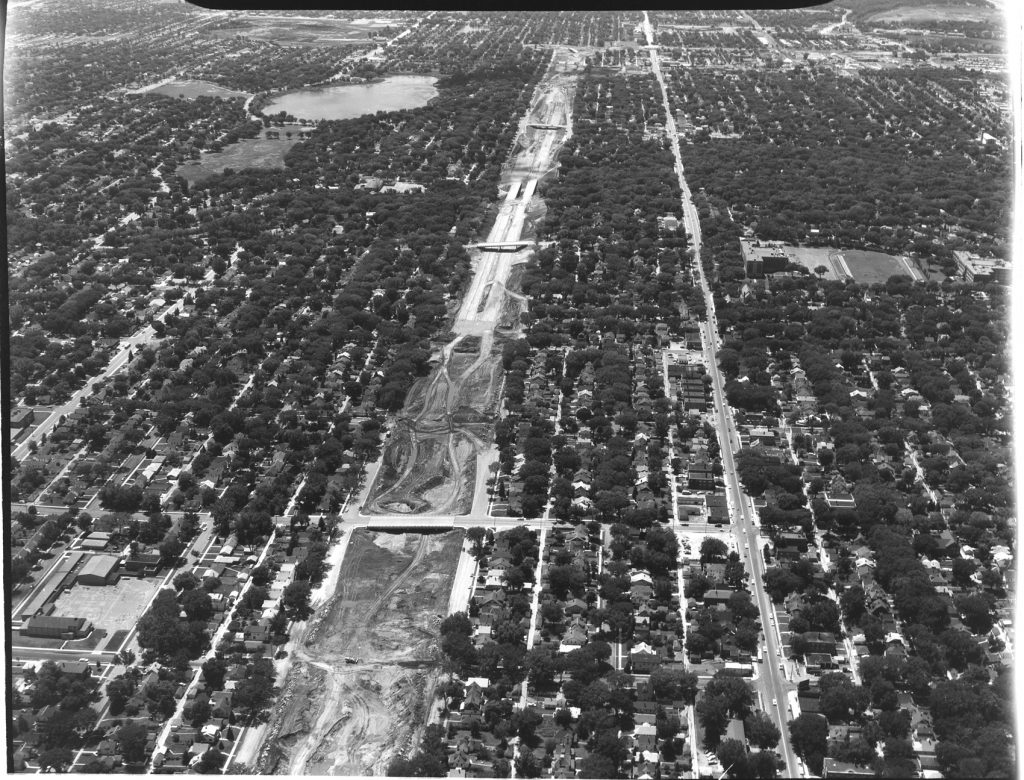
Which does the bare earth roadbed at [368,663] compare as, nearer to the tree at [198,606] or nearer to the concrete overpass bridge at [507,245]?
the tree at [198,606]

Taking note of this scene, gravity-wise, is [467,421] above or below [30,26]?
below

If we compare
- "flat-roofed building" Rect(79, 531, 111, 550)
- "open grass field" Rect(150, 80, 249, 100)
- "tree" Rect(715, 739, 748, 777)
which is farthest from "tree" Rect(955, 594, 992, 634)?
"open grass field" Rect(150, 80, 249, 100)

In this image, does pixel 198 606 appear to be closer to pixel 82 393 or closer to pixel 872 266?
pixel 82 393

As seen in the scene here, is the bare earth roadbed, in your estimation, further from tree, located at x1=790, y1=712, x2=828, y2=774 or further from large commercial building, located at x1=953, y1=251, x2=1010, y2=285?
large commercial building, located at x1=953, y1=251, x2=1010, y2=285

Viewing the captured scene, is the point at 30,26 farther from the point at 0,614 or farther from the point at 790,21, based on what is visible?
the point at 0,614

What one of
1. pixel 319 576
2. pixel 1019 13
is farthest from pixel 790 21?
pixel 1019 13

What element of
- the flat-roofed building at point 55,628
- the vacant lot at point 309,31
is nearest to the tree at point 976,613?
the flat-roofed building at point 55,628

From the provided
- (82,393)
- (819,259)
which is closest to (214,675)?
(82,393)
